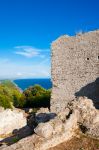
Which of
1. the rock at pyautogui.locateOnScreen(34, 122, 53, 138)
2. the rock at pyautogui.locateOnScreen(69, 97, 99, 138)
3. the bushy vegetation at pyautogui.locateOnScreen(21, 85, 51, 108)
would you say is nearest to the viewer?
the rock at pyautogui.locateOnScreen(34, 122, 53, 138)

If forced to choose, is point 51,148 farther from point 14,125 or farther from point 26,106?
point 26,106

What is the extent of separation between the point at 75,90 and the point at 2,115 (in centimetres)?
687

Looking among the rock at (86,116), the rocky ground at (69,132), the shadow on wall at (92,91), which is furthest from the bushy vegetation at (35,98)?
the rocky ground at (69,132)

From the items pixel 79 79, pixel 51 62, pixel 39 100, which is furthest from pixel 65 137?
pixel 39 100

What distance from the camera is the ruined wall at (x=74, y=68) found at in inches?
1147

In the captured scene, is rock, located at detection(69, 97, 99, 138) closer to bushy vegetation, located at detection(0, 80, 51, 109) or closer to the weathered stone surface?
the weathered stone surface

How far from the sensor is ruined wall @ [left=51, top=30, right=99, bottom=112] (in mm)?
29141

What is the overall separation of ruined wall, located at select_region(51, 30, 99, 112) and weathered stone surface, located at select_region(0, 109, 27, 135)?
4.11 metres

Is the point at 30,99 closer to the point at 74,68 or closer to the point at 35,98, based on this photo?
the point at 35,98

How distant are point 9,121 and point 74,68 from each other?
7.23m

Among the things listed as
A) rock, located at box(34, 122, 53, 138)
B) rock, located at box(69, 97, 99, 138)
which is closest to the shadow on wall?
rock, located at box(69, 97, 99, 138)

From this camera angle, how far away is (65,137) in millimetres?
15188

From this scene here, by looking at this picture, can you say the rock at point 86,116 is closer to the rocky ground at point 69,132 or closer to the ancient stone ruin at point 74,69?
the rocky ground at point 69,132

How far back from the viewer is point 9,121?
A: 27406 mm
